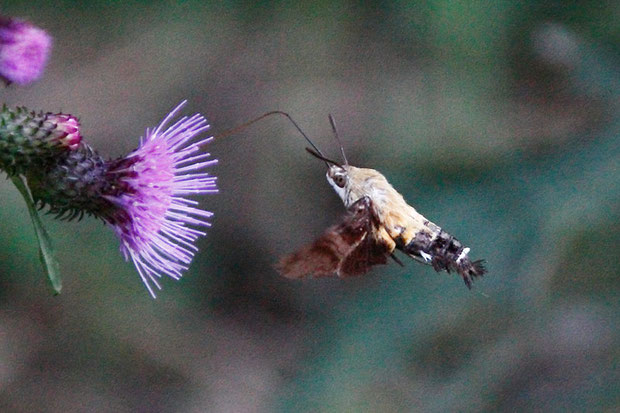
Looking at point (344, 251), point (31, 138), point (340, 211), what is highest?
point (340, 211)

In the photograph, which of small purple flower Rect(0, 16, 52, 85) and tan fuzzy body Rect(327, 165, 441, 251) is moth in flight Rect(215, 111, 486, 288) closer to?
tan fuzzy body Rect(327, 165, 441, 251)

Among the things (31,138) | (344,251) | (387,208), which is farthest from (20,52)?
(387,208)

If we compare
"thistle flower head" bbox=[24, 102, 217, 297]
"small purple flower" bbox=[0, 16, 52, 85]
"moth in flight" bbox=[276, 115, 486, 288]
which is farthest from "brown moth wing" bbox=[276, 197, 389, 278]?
"small purple flower" bbox=[0, 16, 52, 85]

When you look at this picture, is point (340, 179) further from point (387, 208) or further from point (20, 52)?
point (20, 52)

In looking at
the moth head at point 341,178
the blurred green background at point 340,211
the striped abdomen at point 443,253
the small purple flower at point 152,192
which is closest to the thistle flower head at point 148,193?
the small purple flower at point 152,192

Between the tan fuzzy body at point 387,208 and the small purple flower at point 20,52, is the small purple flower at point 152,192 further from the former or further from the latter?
the small purple flower at point 20,52

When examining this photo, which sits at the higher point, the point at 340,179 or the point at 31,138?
the point at 340,179

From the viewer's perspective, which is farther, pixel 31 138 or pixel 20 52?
pixel 31 138
